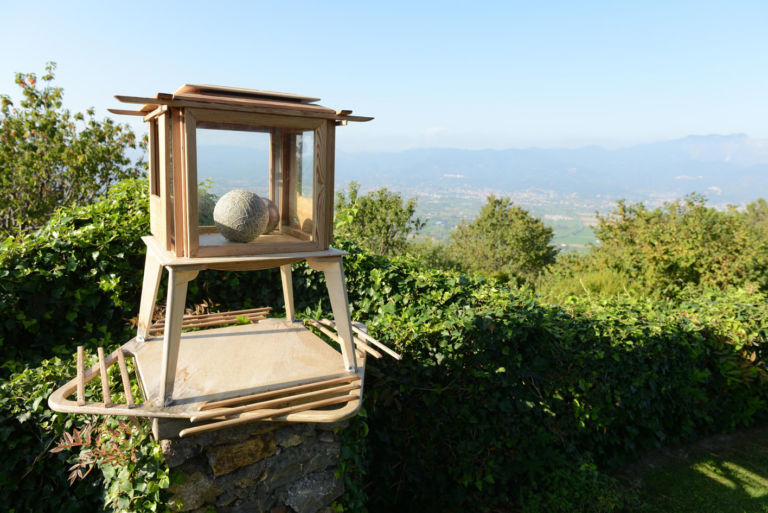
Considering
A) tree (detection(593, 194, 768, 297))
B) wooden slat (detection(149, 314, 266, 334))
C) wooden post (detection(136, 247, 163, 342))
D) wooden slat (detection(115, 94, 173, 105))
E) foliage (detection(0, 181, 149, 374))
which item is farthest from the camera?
tree (detection(593, 194, 768, 297))

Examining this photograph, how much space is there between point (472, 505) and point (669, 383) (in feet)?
8.10

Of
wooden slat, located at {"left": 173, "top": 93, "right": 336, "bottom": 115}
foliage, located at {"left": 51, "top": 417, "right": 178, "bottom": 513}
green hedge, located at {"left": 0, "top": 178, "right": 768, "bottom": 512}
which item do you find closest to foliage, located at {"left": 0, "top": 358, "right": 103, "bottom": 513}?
green hedge, located at {"left": 0, "top": 178, "right": 768, "bottom": 512}

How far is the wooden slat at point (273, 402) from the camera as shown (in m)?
2.06

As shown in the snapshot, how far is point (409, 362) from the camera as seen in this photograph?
3221mm

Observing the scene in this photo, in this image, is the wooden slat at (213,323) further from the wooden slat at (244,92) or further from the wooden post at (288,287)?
the wooden slat at (244,92)

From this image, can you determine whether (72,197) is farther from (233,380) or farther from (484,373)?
(484,373)

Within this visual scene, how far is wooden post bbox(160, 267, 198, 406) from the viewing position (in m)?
2.14

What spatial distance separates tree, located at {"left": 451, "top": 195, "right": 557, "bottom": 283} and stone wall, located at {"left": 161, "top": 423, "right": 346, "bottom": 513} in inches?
1210

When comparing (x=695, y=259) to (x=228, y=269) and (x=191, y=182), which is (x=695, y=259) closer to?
(x=228, y=269)

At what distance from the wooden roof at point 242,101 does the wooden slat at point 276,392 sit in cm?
142

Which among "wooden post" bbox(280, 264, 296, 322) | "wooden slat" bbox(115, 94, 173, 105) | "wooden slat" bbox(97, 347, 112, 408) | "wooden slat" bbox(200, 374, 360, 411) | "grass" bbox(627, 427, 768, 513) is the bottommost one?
"grass" bbox(627, 427, 768, 513)

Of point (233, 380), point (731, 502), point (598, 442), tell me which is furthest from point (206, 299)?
point (731, 502)

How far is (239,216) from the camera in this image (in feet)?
7.39

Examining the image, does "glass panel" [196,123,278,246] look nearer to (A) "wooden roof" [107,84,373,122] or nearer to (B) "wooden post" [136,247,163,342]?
(A) "wooden roof" [107,84,373,122]
